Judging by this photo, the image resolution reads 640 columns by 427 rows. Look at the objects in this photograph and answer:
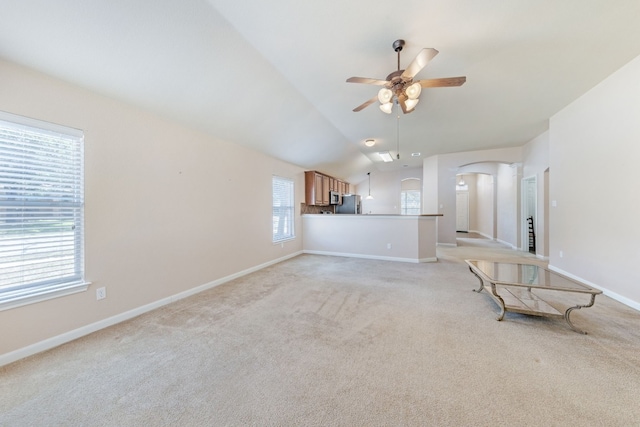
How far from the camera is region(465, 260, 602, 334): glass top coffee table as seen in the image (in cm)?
222

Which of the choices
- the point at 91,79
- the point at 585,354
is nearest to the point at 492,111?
the point at 585,354

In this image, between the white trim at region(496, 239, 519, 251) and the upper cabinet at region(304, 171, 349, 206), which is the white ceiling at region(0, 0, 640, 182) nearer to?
the upper cabinet at region(304, 171, 349, 206)

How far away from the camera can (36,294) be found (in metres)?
1.96

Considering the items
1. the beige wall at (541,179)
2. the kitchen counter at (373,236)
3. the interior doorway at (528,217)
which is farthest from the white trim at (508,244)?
the kitchen counter at (373,236)

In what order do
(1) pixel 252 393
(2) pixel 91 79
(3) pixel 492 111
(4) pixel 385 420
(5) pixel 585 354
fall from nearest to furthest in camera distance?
(4) pixel 385 420 → (1) pixel 252 393 → (5) pixel 585 354 → (2) pixel 91 79 → (3) pixel 492 111

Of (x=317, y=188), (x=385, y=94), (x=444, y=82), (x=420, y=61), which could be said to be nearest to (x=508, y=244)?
(x=317, y=188)

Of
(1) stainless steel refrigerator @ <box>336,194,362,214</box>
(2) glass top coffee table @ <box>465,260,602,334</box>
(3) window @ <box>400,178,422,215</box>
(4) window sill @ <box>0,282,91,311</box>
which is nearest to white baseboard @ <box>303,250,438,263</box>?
(1) stainless steel refrigerator @ <box>336,194,362,214</box>

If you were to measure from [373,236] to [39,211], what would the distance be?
5184mm

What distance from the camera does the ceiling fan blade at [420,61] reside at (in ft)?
5.87

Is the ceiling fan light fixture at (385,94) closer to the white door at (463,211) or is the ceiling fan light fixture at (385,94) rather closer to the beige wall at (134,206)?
the beige wall at (134,206)

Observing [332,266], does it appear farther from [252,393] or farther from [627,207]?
[627,207]

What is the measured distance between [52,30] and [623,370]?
488 cm

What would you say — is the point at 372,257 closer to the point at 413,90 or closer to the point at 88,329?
the point at 413,90

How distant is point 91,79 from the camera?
2146mm
